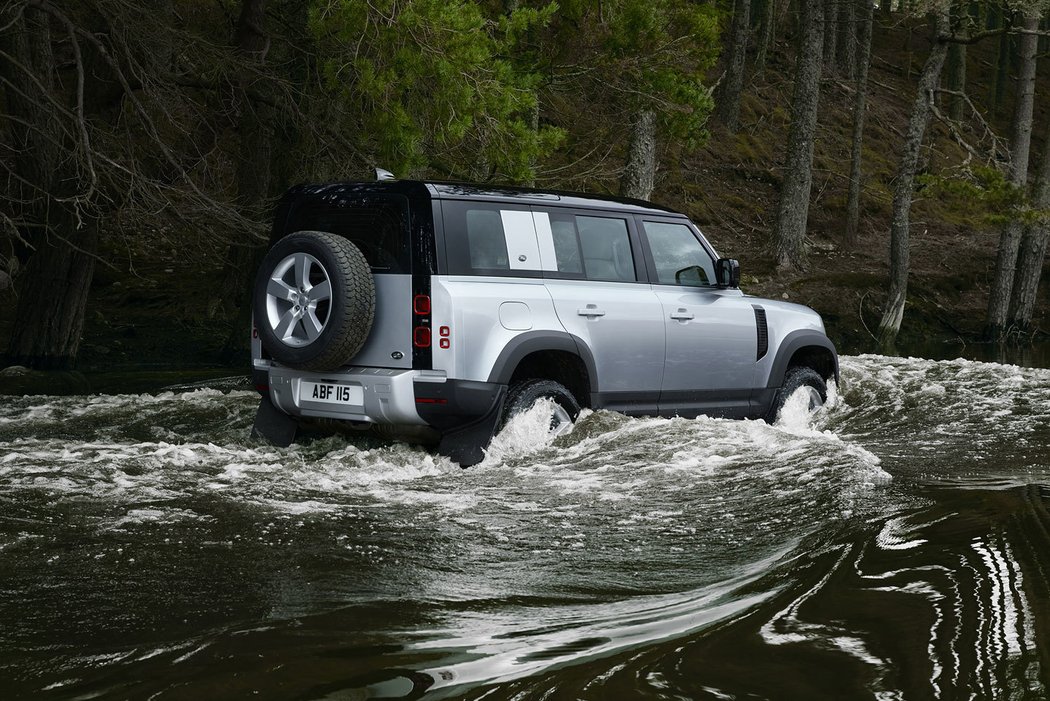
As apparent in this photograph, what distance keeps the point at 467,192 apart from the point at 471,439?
160cm

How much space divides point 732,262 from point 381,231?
2760 mm

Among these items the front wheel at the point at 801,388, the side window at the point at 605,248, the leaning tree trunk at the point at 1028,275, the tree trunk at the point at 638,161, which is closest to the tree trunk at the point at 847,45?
the leaning tree trunk at the point at 1028,275

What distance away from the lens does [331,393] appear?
7.41 metres

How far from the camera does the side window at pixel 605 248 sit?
812 cm

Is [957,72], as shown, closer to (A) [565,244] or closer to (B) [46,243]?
(B) [46,243]

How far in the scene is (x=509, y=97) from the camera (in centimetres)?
1184

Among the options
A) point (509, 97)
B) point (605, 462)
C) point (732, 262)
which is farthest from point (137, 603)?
point (509, 97)

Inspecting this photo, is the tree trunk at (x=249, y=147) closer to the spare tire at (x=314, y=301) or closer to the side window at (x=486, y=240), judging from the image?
the spare tire at (x=314, y=301)

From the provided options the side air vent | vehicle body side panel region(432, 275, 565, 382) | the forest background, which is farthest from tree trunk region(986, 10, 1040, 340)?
vehicle body side panel region(432, 275, 565, 382)

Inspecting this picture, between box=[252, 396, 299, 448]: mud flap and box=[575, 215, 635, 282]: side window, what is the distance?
2.28m

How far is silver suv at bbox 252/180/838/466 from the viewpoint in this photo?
7160 millimetres

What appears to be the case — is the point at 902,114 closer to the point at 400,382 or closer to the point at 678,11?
the point at 678,11

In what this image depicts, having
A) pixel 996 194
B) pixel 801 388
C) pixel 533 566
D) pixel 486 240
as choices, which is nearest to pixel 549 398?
pixel 486 240

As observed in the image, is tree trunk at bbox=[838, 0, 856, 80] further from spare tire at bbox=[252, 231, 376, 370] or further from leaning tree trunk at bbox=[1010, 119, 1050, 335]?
spare tire at bbox=[252, 231, 376, 370]
